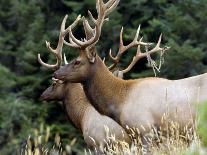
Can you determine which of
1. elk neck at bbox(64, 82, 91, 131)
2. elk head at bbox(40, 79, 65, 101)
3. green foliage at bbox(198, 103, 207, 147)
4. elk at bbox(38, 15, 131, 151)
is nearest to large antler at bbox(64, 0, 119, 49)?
elk at bbox(38, 15, 131, 151)

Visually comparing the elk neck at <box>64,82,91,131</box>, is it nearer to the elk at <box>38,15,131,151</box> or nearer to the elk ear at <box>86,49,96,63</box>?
the elk at <box>38,15,131,151</box>

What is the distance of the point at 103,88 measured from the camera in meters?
13.1

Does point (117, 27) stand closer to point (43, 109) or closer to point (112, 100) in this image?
point (43, 109)

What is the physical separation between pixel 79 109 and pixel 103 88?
198 cm

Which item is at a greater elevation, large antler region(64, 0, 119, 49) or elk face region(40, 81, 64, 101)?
large antler region(64, 0, 119, 49)

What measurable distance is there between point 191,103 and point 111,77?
1.76 m

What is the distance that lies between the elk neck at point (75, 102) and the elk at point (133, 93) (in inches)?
72.8

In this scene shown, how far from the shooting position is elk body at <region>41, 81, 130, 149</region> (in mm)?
13812

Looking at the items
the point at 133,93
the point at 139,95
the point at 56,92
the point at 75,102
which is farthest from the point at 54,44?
the point at 139,95

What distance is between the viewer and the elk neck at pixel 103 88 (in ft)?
42.1

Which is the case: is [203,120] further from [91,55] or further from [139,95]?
[91,55]

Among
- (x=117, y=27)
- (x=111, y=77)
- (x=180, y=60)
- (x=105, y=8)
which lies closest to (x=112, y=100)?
(x=111, y=77)

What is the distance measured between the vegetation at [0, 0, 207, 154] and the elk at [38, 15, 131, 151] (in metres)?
5.61

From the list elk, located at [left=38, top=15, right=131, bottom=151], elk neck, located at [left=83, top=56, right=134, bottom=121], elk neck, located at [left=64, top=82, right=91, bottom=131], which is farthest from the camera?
elk neck, located at [left=64, top=82, right=91, bottom=131]
